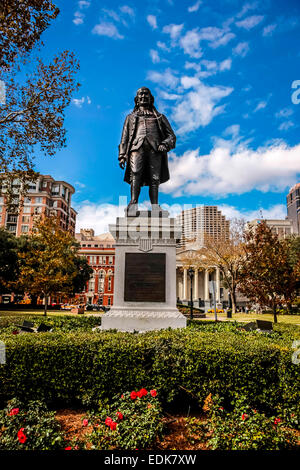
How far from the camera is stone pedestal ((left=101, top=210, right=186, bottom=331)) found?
785 centimetres

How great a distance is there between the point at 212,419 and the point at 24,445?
89.3 inches

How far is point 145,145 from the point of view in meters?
9.59

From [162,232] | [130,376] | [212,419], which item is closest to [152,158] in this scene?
[162,232]

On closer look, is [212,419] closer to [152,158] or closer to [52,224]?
[152,158]

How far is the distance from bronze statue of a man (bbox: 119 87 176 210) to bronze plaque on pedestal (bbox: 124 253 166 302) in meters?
1.81

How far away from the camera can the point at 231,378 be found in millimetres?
4430

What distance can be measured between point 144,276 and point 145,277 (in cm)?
4

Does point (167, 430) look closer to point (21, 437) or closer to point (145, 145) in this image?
point (21, 437)

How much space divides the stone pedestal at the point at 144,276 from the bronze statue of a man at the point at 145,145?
1046mm

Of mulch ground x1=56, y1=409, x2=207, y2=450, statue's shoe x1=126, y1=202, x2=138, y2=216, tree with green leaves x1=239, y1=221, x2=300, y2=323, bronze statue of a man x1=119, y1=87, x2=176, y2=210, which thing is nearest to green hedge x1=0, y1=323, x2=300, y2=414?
mulch ground x1=56, y1=409, x2=207, y2=450

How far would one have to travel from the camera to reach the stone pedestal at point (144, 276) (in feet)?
25.7

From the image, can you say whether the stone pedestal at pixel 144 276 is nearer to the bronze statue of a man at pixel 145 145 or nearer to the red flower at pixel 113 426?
the bronze statue of a man at pixel 145 145

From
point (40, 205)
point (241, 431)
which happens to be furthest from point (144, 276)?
point (40, 205)
